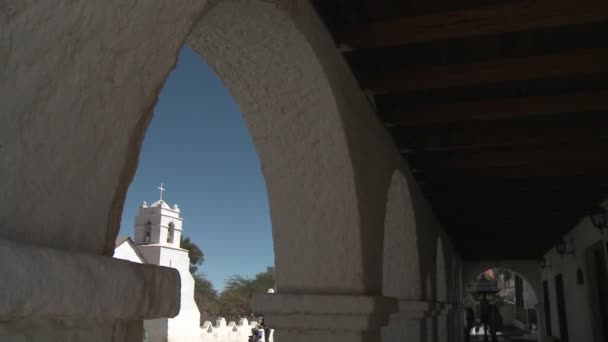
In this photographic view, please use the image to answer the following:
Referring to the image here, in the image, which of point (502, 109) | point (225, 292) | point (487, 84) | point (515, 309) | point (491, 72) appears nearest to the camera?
point (491, 72)

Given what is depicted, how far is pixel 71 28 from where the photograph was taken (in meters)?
1.13

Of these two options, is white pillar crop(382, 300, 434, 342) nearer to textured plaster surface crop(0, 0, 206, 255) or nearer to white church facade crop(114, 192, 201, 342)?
textured plaster surface crop(0, 0, 206, 255)

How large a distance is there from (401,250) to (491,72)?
8.56ft

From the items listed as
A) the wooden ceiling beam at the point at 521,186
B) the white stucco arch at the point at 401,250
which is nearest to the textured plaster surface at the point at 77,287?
the white stucco arch at the point at 401,250

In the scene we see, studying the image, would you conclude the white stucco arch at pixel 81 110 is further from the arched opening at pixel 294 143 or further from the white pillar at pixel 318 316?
the white pillar at pixel 318 316

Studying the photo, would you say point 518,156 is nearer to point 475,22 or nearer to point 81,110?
point 475,22

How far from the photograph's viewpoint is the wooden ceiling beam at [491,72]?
134 inches

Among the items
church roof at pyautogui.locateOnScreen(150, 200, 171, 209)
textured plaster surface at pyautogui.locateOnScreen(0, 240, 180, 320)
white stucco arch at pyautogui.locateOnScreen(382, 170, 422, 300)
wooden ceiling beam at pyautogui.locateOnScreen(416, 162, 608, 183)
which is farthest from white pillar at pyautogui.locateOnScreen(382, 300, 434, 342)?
church roof at pyautogui.locateOnScreen(150, 200, 171, 209)

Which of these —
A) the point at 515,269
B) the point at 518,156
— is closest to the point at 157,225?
the point at 515,269

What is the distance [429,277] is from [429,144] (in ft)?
8.23

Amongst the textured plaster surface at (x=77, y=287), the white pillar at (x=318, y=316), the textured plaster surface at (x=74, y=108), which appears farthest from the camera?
the white pillar at (x=318, y=316)

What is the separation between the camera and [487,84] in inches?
156

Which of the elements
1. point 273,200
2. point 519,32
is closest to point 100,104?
point 273,200

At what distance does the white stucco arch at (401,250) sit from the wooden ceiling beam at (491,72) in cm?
177
